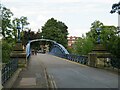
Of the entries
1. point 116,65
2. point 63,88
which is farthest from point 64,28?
point 63,88

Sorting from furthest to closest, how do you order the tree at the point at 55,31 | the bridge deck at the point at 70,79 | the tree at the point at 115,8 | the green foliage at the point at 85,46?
the tree at the point at 55,31
the green foliage at the point at 85,46
the tree at the point at 115,8
the bridge deck at the point at 70,79

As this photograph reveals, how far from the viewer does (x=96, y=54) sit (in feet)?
115

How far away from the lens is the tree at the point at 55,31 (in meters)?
140

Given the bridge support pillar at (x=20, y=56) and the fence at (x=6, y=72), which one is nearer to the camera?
the fence at (x=6, y=72)

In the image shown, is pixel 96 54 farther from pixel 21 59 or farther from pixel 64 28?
pixel 64 28

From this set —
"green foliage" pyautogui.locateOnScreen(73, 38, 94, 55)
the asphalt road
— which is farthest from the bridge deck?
"green foliage" pyautogui.locateOnScreen(73, 38, 94, 55)

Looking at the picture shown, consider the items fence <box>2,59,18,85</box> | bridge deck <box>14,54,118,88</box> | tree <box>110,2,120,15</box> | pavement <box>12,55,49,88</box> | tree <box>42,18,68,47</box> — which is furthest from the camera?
tree <box>42,18,68,47</box>

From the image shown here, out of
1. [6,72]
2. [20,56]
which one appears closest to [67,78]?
[6,72]

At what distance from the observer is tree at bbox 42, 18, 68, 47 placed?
460 feet

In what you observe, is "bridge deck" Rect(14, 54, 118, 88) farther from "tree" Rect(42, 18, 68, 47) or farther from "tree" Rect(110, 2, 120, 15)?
"tree" Rect(42, 18, 68, 47)

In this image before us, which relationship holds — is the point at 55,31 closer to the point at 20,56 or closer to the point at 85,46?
the point at 85,46

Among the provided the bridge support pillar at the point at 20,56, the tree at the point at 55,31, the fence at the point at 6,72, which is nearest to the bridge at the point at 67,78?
the fence at the point at 6,72

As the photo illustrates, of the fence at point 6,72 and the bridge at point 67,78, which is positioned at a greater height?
the fence at point 6,72

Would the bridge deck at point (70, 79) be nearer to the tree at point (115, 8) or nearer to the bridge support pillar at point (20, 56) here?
the bridge support pillar at point (20, 56)
